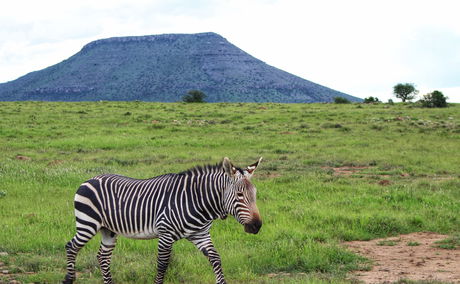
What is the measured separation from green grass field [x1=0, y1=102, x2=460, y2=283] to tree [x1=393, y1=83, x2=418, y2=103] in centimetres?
4616

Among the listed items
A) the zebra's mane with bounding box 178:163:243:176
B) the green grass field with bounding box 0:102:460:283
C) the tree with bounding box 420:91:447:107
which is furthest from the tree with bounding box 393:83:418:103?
the zebra's mane with bounding box 178:163:243:176

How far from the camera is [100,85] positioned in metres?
180

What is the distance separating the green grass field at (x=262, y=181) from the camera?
905cm

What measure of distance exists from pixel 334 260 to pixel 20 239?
6.28 metres

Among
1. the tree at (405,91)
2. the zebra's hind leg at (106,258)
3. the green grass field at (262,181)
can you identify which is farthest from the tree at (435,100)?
the zebra's hind leg at (106,258)

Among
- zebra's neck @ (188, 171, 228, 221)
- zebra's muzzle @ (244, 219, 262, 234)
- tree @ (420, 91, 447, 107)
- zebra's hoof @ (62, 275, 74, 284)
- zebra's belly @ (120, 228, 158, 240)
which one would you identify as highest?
tree @ (420, 91, 447, 107)

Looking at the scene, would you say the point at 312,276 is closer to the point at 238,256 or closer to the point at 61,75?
the point at 238,256

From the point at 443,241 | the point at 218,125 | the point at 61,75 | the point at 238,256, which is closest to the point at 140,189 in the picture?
the point at 238,256

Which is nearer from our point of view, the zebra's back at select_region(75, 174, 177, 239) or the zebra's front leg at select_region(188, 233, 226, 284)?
the zebra's front leg at select_region(188, 233, 226, 284)

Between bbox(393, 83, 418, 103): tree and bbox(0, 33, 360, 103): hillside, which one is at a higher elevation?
bbox(0, 33, 360, 103): hillside

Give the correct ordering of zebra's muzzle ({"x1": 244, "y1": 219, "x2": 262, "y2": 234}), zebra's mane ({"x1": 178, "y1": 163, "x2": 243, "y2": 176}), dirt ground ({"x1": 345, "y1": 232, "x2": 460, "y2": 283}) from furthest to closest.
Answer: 1. dirt ground ({"x1": 345, "y1": 232, "x2": 460, "y2": 283})
2. zebra's mane ({"x1": 178, "y1": 163, "x2": 243, "y2": 176})
3. zebra's muzzle ({"x1": 244, "y1": 219, "x2": 262, "y2": 234})

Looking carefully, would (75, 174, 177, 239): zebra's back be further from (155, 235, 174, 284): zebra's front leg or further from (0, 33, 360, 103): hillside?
(0, 33, 360, 103): hillside

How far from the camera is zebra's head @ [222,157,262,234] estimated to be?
6.56 meters

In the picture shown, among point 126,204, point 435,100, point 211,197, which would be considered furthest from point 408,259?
point 435,100
